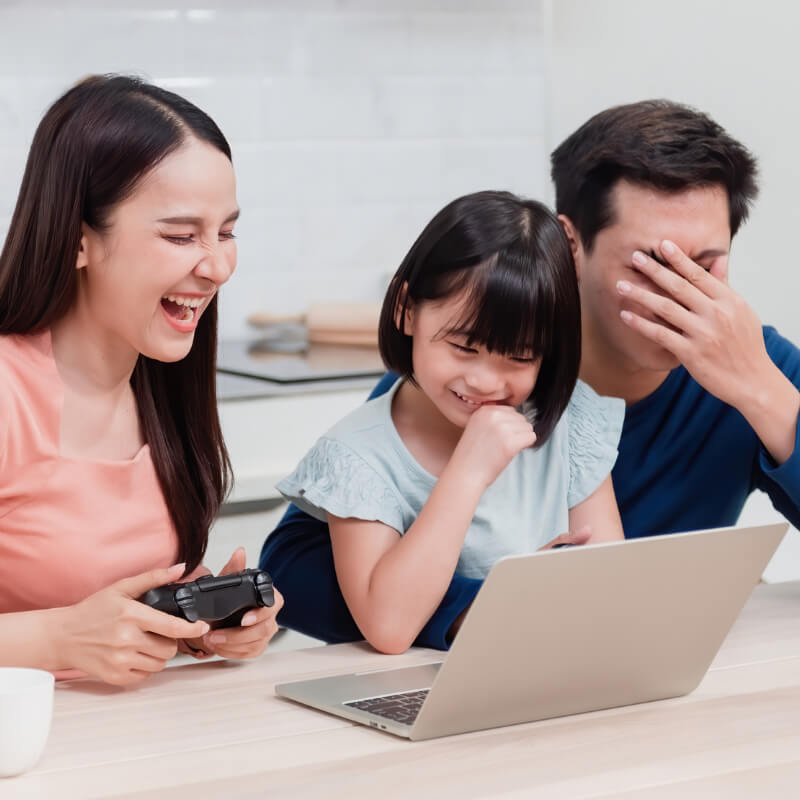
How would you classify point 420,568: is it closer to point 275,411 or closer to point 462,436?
point 462,436

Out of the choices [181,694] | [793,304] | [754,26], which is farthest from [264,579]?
[754,26]

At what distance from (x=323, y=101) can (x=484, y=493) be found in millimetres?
1704

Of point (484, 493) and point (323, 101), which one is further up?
point (323, 101)

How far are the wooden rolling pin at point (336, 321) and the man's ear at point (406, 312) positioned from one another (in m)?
1.30

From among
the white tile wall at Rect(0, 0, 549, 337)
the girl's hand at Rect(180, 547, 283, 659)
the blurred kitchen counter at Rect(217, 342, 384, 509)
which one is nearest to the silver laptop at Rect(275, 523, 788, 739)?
the girl's hand at Rect(180, 547, 283, 659)

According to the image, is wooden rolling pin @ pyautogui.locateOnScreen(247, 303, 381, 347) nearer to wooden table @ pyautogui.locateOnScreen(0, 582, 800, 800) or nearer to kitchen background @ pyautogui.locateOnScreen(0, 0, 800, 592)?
kitchen background @ pyautogui.locateOnScreen(0, 0, 800, 592)

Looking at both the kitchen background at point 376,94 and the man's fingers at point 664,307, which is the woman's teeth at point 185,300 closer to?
the man's fingers at point 664,307

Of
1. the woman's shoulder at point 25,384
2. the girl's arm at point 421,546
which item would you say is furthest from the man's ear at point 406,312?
the woman's shoulder at point 25,384

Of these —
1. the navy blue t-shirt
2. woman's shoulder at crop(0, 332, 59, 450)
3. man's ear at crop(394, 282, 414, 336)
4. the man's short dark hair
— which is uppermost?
the man's short dark hair

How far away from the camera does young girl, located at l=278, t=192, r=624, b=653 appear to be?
4.00 ft

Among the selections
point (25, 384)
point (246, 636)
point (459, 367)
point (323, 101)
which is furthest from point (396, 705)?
point (323, 101)

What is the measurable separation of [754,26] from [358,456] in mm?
1394

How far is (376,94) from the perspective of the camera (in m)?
2.92

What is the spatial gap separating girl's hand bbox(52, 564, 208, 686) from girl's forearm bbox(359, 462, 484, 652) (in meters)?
0.19
